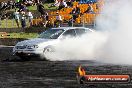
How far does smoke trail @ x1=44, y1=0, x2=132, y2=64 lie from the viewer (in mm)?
20297

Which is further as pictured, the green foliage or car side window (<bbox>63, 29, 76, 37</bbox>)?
the green foliage

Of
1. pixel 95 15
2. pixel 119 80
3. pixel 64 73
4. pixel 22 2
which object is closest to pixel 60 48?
pixel 64 73

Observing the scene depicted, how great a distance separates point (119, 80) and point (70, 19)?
24.5 m

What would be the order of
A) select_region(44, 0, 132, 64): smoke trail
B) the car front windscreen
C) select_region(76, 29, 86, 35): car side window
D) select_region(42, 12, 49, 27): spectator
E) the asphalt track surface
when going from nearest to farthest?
the asphalt track surface
select_region(44, 0, 132, 64): smoke trail
the car front windscreen
select_region(76, 29, 86, 35): car side window
select_region(42, 12, 49, 27): spectator

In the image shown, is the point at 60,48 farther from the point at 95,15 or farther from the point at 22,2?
the point at 22,2

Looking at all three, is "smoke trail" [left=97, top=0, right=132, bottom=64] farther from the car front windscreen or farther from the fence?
the fence

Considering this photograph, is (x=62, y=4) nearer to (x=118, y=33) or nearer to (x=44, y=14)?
(x=44, y=14)

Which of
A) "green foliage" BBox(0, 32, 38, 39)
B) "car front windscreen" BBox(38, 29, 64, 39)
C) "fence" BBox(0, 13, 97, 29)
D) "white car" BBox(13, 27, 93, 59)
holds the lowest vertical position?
"green foliage" BBox(0, 32, 38, 39)

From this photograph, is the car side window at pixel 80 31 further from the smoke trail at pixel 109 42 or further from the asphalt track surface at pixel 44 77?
the asphalt track surface at pixel 44 77

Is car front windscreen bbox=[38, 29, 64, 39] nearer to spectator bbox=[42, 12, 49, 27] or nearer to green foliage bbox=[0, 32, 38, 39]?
green foliage bbox=[0, 32, 38, 39]

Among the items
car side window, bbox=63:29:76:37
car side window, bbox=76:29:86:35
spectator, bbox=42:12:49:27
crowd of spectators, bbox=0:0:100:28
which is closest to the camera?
car side window, bbox=63:29:76:37

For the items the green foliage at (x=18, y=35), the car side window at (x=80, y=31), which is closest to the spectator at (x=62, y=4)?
the green foliage at (x=18, y=35)

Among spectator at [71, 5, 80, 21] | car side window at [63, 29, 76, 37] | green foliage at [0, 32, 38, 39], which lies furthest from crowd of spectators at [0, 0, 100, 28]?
car side window at [63, 29, 76, 37]

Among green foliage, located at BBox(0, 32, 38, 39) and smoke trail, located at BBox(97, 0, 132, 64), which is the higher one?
smoke trail, located at BBox(97, 0, 132, 64)
